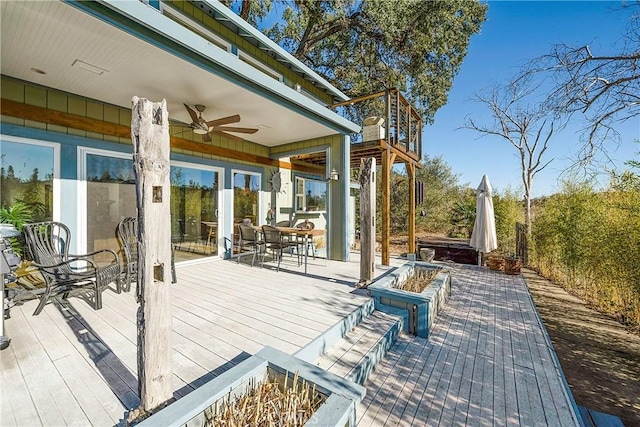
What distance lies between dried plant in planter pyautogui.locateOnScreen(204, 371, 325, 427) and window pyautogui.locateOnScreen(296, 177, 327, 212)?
643 centimetres

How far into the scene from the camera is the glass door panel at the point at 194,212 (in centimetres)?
529

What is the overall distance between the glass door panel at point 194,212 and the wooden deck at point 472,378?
4544 millimetres

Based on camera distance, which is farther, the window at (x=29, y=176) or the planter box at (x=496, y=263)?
the planter box at (x=496, y=263)

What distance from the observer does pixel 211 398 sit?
1508 mm

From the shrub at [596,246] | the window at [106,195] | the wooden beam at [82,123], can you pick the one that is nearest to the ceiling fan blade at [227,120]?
the wooden beam at [82,123]

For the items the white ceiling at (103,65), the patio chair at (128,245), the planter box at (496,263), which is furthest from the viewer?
the planter box at (496,263)

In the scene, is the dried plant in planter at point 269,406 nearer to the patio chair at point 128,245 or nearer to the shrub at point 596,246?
the patio chair at point 128,245

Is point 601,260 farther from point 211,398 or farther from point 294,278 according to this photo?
point 211,398

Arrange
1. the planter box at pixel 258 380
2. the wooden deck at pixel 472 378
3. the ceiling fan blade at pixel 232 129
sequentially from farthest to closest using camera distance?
the ceiling fan blade at pixel 232 129 → the wooden deck at pixel 472 378 → the planter box at pixel 258 380

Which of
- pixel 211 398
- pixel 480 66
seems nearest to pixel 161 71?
pixel 211 398

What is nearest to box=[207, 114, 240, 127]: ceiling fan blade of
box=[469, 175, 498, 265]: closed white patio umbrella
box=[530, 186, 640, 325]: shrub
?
box=[469, 175, 498, 265]: closed white patio umbrella

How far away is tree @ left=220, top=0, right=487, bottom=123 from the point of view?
8.92 metres

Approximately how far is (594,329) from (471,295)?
1821mm

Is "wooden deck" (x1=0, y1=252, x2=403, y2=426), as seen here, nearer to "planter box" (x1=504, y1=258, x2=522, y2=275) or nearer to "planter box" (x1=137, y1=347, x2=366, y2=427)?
"planter box" (x1=137, y1=347, x2=366, y2=427)
